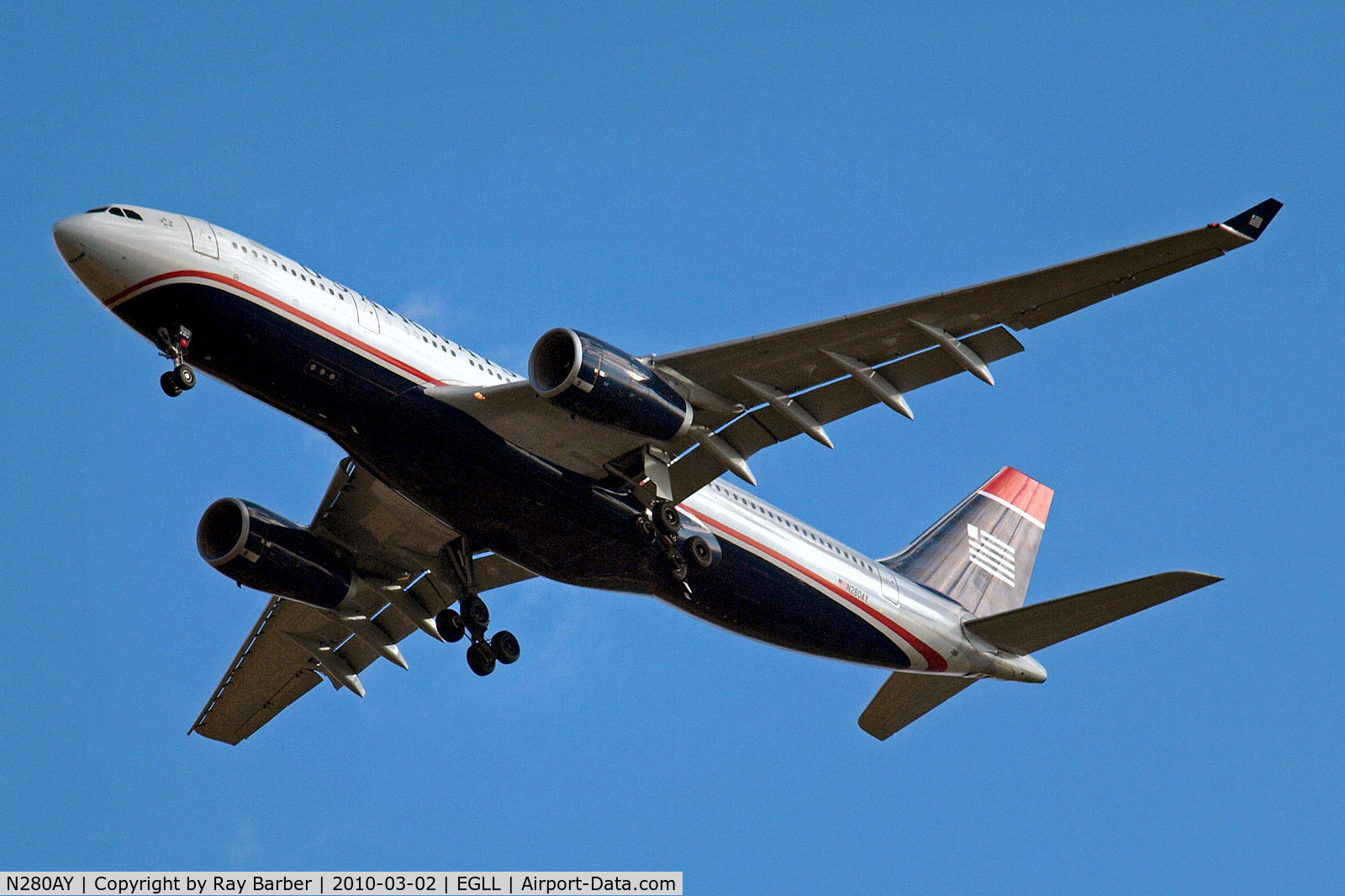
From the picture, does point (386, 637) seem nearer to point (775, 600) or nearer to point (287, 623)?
point (287, 623)

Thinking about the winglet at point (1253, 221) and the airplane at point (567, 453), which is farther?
the airplane at point (567, 453)

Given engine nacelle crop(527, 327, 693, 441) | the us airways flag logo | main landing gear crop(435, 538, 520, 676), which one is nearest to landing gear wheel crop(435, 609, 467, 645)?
main landing gear crop(435, 538, 520, 676)

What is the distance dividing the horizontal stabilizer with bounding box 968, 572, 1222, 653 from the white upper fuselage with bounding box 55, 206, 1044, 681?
1.53m

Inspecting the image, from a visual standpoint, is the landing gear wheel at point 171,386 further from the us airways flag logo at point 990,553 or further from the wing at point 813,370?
the us airways flag logo at point 990,553

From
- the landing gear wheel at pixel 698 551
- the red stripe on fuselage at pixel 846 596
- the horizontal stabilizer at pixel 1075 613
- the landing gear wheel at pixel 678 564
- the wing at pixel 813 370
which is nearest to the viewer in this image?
the wing at pixel 813 370

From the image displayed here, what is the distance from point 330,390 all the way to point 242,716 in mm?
11636

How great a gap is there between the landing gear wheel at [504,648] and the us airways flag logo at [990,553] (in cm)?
1061

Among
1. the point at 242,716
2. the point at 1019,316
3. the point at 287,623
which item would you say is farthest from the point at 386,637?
the point at 1019,316

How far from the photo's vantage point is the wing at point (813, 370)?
69.4ft

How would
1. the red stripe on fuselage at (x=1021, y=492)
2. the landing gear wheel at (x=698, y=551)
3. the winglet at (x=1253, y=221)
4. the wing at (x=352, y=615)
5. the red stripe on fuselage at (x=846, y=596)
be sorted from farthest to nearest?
1. the red stripe on fuselage at (x=1021, y=492)
2. the wing at (x=352, y=615)
3. the red stripe on fuselage at (x=846, y=596)
4. the landing gear wheel at (x=698, y=551)
5. the winglet at (x=1253, y=221)

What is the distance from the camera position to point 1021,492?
113 ft

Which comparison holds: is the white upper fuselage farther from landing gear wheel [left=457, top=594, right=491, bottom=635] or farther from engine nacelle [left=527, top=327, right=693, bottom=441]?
landing gear wheel [left=457, top=594, right=491, bottom=635]

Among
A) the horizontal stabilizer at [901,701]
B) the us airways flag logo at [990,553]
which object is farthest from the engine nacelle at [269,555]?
the us airways flag logo at [990,553]

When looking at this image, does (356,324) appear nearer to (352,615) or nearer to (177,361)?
(177,361)
